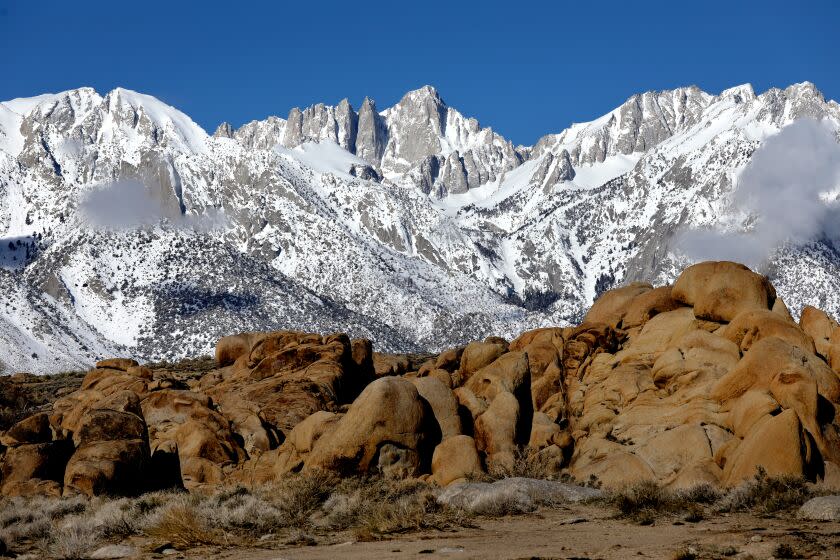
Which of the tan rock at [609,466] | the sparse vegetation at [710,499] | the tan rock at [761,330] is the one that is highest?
the tan rock at [761,330]

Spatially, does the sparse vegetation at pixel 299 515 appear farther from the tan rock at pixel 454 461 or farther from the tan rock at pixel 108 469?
the tan rock at pixel 108 469

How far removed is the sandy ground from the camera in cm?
1673

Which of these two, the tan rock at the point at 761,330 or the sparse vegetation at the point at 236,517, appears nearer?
the sparse vegetation at the point at 236,517

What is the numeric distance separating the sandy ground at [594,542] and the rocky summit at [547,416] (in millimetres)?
4440

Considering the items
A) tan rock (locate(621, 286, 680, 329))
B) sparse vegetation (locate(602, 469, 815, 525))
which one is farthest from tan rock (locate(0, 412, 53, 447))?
tan rock (locate(621, 286, 680, 329))

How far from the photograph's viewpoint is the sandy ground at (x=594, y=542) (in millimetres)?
16734

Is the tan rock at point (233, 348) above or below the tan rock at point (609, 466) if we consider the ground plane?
above

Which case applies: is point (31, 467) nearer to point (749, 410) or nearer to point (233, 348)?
point (233, 348)

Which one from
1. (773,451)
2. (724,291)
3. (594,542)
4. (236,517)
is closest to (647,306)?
(724,291)

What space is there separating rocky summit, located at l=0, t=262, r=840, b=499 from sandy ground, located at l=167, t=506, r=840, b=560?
14.6ft

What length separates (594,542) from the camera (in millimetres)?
18531

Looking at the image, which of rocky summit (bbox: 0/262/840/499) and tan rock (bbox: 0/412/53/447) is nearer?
rocky summit (bbox: 0/262/840/499)

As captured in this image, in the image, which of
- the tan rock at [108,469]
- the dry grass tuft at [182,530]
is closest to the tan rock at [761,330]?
the dry grass tuft at [182,530]

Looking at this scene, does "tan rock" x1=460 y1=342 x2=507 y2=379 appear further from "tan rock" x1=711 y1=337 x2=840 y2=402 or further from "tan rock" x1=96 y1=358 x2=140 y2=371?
"tan rock" x1=96 y1=358 x2=140 y2=371
